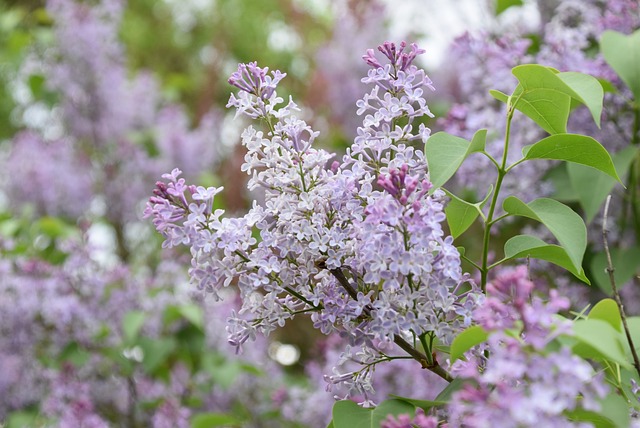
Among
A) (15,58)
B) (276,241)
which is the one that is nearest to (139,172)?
(15,58)

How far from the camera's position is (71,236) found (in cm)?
212

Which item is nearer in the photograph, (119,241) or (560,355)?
(560,355)

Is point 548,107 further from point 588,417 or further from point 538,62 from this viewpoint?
point 538,62

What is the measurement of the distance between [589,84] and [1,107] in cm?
450

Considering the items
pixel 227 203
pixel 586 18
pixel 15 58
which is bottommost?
pixel 227 203

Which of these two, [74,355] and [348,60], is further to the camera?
[348,60]

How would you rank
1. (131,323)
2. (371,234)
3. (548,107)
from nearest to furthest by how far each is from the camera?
(371,234)
(548,107)
(131,323)

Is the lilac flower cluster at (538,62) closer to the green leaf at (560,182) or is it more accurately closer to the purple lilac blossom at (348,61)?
the green leaf at (560,182)

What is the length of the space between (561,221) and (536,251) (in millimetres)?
50

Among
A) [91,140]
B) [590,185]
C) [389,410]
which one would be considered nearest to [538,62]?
[590,185]

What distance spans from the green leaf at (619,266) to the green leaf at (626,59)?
12.2 inches

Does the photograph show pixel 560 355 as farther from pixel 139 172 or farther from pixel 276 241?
pixel 139 172

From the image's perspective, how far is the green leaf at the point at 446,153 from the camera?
2.28ft

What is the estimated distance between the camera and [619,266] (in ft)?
4.40
